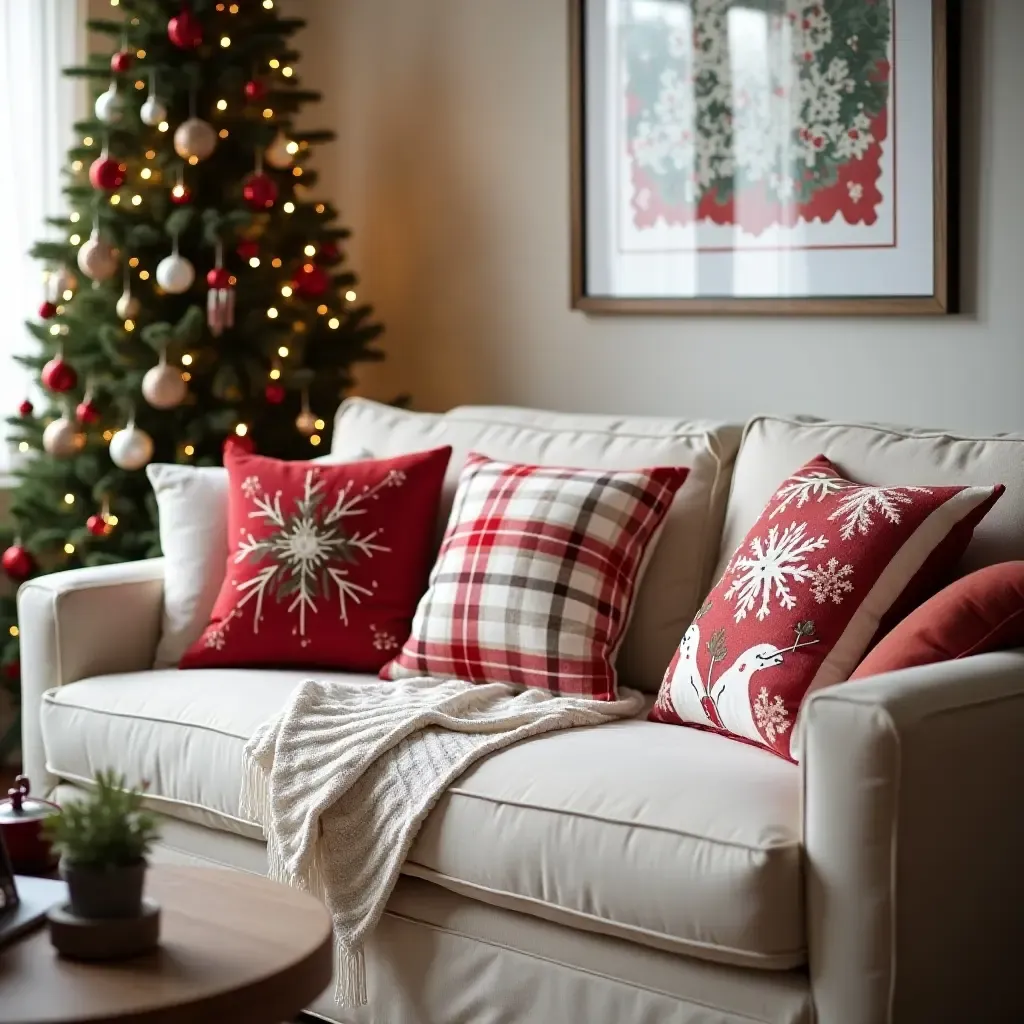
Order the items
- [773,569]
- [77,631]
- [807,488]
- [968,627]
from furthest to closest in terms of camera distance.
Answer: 1. [77,631]
2. [807,488]
3. [773,569]
4. [968,627]

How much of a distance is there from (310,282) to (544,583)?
1.47 m

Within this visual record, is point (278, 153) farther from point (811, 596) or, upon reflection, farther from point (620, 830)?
point (620, 830)

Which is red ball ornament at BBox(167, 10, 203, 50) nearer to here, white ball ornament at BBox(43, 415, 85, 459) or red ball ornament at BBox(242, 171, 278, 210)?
red ball ornament at BBox(242, 171, 278, 210)

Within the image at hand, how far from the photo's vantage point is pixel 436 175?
4234mm

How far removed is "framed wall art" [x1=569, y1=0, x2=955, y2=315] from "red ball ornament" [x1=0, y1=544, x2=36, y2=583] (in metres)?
1.47

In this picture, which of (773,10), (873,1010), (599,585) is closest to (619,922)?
(873,1010)

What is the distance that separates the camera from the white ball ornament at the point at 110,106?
369 centimetres

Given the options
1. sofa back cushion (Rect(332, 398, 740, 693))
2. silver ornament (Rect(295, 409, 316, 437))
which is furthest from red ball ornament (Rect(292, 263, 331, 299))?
sofa back cushion (Rect(332, 398, 740, 693))

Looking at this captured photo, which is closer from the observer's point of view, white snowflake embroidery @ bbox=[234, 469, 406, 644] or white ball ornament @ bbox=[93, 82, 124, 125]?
white snowflake embroidery @ bbox=[234, 469, 406, 644]

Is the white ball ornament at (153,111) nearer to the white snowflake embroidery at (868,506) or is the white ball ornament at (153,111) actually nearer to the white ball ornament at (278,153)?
the white ball ornament at (278,153)

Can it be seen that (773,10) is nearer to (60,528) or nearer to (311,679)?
(311,679)

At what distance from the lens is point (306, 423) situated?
388 cm

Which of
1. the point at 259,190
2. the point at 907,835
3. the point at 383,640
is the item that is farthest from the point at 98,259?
the point at 907,835

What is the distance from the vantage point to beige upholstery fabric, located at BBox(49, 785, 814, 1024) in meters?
2.04
